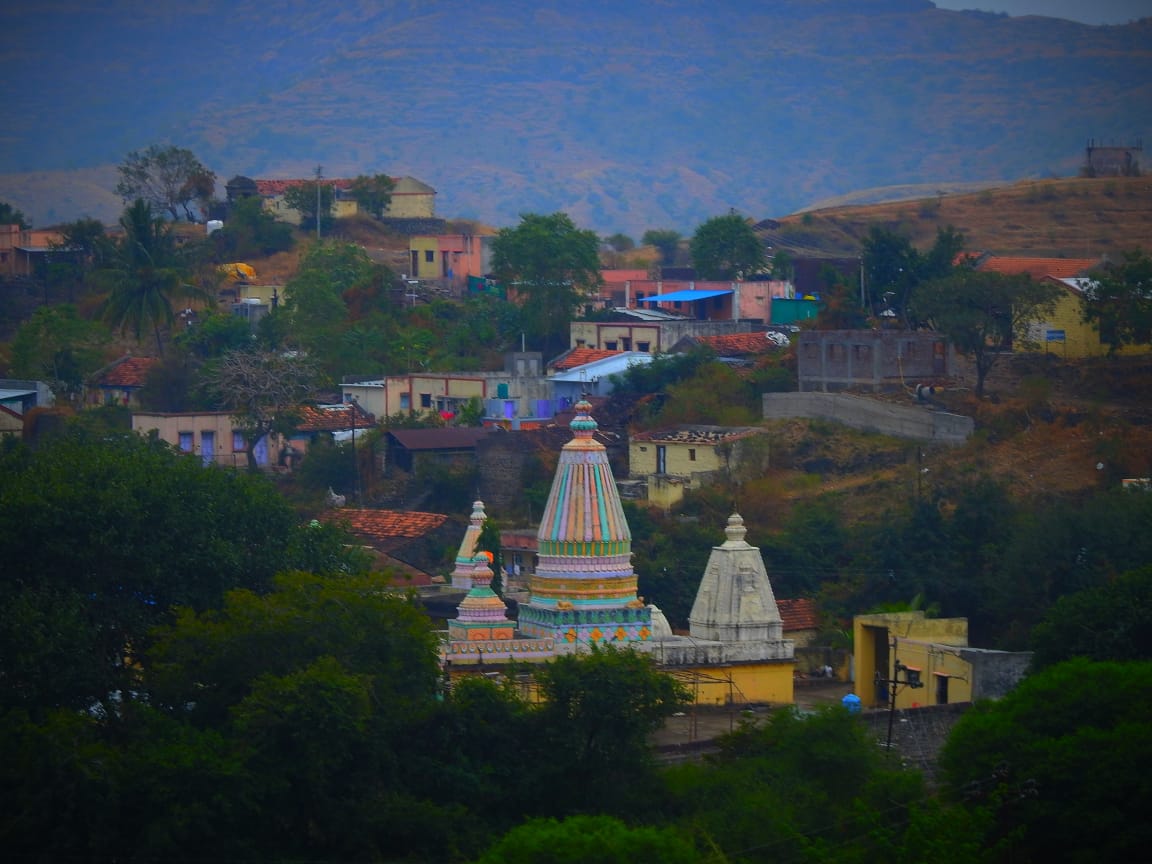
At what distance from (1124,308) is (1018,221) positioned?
30652 mm

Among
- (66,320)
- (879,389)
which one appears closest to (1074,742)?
(879,389)

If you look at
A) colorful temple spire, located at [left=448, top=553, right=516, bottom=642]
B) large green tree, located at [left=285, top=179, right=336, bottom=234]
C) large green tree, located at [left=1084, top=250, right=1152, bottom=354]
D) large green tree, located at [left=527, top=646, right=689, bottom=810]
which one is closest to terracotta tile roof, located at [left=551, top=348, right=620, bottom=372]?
large green tree, located at [left=1084, top=250, right=1152, bottom=354]

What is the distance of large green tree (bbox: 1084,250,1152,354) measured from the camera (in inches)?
2020

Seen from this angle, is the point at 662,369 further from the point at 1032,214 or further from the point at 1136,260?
the point at 1032,214

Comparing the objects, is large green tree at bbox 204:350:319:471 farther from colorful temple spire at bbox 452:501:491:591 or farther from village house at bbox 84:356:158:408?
colorful temple spire at bbox 452:501:491:591

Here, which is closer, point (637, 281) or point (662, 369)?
point (662, 369)

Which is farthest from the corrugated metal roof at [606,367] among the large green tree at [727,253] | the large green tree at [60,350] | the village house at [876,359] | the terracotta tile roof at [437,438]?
the large green tree at [60,350]

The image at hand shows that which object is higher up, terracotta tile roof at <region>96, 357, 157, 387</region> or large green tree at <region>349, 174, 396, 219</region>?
large green tree at <region>349, 174, 396, 219</region>

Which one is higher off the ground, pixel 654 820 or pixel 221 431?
pixel 221 431

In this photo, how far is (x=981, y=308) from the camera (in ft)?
169

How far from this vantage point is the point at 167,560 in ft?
105

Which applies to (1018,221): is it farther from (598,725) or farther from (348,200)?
(598,725)

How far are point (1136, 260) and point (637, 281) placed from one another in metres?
18.3

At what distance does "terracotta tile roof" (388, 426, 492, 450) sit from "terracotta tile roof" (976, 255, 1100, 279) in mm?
12810
